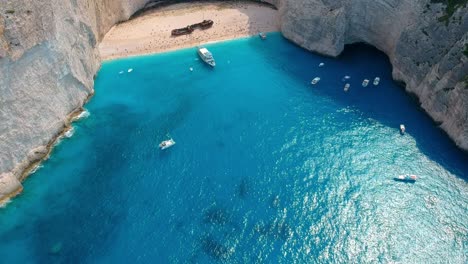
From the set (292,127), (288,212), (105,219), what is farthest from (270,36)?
(105,219)

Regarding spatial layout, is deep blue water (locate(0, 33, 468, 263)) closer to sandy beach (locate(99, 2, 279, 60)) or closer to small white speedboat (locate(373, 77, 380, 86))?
small white speedboat (locate(373, 77, 380, 86))

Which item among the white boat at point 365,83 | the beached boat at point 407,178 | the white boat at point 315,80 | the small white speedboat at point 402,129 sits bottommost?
the beached boat at point 407,178

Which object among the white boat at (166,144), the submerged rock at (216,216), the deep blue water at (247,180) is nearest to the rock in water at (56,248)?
the deep blue water at (247,180)

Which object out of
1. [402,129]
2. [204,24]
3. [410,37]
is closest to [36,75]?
[204,24]

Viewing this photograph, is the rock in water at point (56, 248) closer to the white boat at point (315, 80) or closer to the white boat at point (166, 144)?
the white boat at point (166, 144)

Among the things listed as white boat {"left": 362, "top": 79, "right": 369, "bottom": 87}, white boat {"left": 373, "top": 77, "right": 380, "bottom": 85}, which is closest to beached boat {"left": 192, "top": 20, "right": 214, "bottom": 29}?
white boat {"left": 362, "top": 79, "right": 369, "bottom": 87}

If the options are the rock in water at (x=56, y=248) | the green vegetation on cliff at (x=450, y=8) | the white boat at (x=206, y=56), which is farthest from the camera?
the white boat at (x=206, y=56)
